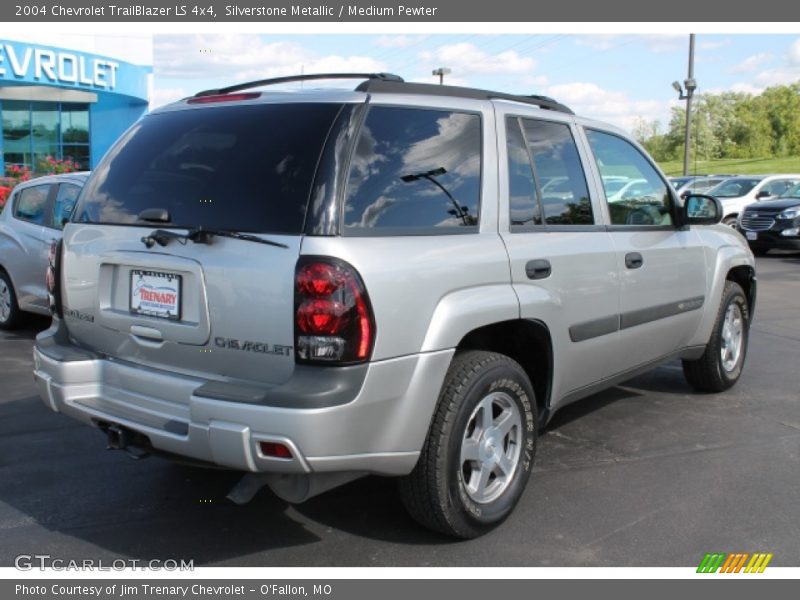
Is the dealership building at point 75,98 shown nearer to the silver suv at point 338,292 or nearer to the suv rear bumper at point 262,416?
the silver suv at point 338,292

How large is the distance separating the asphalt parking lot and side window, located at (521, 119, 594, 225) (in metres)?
1.41

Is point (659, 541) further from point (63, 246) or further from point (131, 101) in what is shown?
point (131, 101)

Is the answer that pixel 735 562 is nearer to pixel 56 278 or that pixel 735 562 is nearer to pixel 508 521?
pixel 508 521

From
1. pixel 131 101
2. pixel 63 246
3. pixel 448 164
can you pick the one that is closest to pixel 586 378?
pixel 448 164

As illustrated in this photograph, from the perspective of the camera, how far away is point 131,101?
96.6 ft

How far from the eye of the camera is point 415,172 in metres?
3.32

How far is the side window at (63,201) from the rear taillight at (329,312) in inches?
225

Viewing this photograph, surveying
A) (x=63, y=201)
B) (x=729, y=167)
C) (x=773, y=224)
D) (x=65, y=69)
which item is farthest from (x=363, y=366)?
(x=729, y=167)

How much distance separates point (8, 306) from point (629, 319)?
257 inches

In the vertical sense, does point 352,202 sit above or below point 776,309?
above

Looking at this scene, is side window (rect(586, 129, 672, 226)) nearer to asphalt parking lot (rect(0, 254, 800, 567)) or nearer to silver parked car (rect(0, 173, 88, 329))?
asphalt parking lot (rect(0, 254, 800, 567))

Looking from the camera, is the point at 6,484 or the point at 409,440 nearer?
the point at 409,440

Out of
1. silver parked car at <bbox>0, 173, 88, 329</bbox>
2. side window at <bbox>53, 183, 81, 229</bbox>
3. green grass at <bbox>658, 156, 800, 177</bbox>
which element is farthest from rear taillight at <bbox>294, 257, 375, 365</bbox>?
green grass at <bbox>658, 156, 800, 177</bbox>
